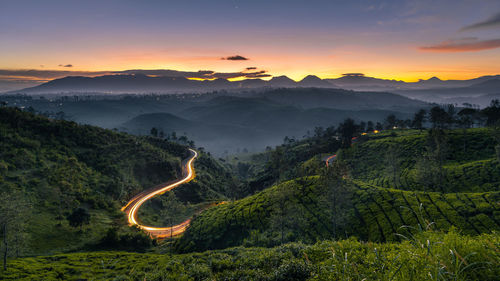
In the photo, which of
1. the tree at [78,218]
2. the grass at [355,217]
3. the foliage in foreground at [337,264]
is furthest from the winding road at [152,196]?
the foliage in foreground at [337,264]

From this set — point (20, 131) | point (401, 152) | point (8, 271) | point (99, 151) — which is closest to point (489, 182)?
point (401, 152)

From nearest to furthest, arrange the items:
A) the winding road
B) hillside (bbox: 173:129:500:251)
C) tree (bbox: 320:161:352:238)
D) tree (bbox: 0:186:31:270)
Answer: hillside (bbox: 173:129:500:251) → tree (bbox: 0:186:31:270) → tree (bbox: 320:161:352:238) → the winding road

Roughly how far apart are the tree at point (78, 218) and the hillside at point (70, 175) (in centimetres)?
132

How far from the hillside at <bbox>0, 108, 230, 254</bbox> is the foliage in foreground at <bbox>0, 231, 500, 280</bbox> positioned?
13447 millimetres

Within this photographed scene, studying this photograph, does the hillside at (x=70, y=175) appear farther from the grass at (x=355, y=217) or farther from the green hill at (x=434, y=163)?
the green hill at (x=434, y=163)

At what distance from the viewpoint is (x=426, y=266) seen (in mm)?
6051

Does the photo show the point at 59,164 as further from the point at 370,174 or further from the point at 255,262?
the point at 370,174

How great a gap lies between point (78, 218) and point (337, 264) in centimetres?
7099

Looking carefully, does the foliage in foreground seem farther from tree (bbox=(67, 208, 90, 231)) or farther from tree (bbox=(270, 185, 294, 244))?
tree (bbox=(67, 208, 90, 231))

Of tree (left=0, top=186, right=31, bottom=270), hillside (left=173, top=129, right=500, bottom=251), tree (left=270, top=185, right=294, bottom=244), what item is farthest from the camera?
tree (left=270, top=185, right=294, bottom=244)

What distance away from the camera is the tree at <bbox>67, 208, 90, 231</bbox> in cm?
5812

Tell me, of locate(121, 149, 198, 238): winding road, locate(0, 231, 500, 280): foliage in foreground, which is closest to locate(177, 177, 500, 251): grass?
locate(121, 149, 198, 238): winding road

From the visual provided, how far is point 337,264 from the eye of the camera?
9359 millimetres

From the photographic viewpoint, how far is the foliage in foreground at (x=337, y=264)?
20.9 ft
